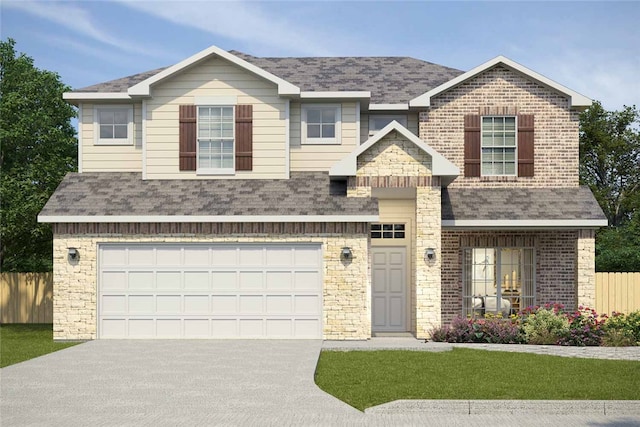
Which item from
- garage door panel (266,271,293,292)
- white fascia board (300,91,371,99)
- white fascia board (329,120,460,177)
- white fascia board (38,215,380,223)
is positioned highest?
white fascia board (300,91,371,99)

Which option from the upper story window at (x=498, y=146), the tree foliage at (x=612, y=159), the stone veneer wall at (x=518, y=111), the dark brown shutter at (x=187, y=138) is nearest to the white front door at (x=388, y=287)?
the stone veneer wall at (x=518, y=111)

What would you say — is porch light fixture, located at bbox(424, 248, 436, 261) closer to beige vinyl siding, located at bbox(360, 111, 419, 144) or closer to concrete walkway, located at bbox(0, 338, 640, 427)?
beige vinyl siding, located at bbox(360, 111, 419, 144)

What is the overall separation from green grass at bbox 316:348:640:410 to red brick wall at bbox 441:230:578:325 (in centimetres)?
444

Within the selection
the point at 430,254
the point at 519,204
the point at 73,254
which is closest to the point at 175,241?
the point at 73,254

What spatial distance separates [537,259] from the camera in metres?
21.7

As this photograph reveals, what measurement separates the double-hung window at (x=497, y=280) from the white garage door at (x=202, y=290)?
5060 mm

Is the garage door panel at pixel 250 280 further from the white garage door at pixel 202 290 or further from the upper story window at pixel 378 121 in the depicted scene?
the upper story window at pixel 378 121

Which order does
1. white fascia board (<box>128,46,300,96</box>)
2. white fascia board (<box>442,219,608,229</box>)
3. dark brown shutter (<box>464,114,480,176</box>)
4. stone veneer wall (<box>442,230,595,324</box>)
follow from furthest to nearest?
dark brown shutter (<box>464,114,480,176</box>) → stone veneer wall (<box>442,230,595,324</box>) → white fascia board (<box>128,46,300,96</box>) → white fascia board (<box>442,219,608,229</box>)

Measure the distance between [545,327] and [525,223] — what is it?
9.76ft

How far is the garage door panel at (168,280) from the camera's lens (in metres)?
19.7

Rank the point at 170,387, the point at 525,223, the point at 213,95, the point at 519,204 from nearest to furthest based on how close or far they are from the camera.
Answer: the point at 170,387 < the point at 525,223 < the point at 519,204 < the point at 213,95

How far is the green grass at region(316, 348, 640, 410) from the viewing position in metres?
11.8

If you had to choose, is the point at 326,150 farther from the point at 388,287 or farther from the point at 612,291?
the point at 612,291

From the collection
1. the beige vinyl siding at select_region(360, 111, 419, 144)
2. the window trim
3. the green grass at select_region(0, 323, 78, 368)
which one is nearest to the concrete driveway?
the green grass at select_region(0, 323, 78, 368)
